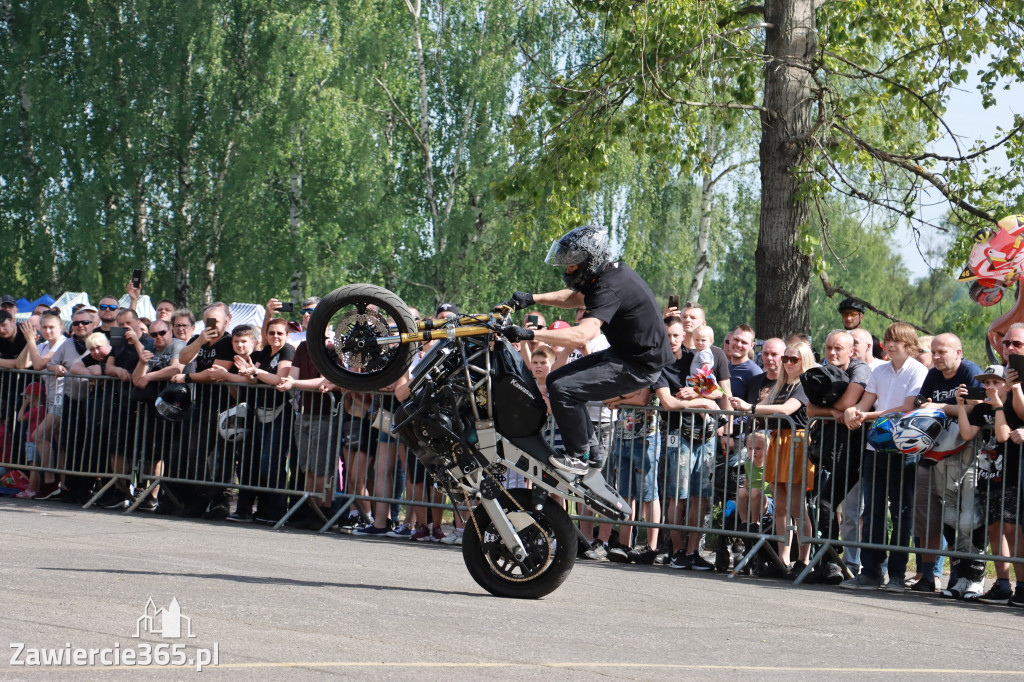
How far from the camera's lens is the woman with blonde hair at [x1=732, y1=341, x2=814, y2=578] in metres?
9.52

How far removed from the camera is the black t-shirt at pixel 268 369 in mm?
11273

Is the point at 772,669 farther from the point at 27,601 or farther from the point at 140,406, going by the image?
the point at 140,406

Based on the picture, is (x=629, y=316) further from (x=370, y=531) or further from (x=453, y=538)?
(x=370, y=531)

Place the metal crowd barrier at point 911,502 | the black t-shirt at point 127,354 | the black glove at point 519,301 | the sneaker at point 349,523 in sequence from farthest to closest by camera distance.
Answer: the black t-shirt at point 127,354, the sneaker at point 349,523, the metal crowd barrier at point 911,502, the black glove at point 519,301

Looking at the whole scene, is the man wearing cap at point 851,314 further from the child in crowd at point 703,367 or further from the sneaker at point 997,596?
the sneaker at point 997,596

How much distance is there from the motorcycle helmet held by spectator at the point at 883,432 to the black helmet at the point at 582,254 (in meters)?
2.93

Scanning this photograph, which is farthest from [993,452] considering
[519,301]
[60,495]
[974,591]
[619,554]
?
[60,495]

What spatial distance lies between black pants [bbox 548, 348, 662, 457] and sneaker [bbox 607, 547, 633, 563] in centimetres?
269

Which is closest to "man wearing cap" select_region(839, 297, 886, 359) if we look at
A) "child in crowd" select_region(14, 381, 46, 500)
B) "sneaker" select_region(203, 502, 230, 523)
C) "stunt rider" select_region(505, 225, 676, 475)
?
"stunt rider" select_region(505, 225, 676, 475)

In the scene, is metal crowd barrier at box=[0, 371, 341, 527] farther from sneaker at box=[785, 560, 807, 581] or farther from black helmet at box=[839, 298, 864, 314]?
black helmet at box=[839, 298, 864, 314]

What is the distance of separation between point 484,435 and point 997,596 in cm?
404

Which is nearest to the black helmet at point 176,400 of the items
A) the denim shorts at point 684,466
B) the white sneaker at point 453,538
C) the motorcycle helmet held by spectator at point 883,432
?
the white sneaker at point 453,538

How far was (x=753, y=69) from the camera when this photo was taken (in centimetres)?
1609

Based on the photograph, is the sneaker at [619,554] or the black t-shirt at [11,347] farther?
the black t-shirt at [11,347]
